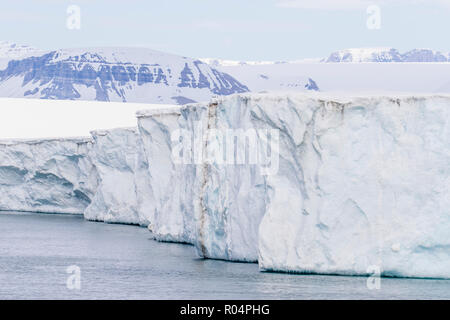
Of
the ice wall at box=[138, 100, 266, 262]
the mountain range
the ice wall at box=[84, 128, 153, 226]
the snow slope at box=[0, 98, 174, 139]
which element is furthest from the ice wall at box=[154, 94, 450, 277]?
the mountain range

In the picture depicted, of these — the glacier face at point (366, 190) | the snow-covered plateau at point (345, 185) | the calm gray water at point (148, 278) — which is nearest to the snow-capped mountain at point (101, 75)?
the calm gray water at point (148, 278)

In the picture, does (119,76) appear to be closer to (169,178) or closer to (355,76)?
(355,76)

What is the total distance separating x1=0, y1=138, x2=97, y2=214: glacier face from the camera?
103ft

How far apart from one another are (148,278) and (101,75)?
13334 cm

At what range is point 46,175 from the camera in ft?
104

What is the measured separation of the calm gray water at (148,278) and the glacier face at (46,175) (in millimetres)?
8298

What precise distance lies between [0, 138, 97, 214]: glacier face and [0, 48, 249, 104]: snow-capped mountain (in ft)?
352

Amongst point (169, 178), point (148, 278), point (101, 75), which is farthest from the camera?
point (101, 75)

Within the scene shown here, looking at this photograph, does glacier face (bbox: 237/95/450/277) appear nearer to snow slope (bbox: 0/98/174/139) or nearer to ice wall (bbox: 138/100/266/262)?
ice wall (bbox: 138/100/266/262)

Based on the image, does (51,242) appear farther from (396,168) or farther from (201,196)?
(396,168)

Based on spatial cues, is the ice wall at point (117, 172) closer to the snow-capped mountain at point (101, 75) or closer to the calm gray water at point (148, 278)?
the calm gray water at point (148, 278)

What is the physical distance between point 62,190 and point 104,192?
407cm

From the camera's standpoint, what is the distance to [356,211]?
587 inches

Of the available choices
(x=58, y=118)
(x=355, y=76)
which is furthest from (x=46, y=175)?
(x=355, y=76)
